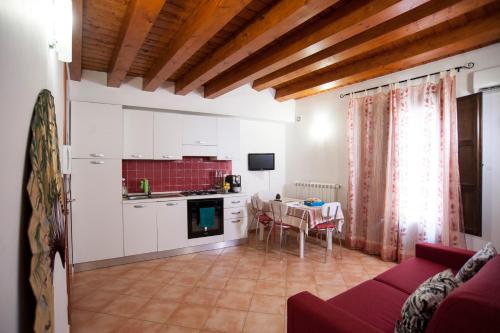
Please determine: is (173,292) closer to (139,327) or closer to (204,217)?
(139,327)

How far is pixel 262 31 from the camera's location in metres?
2.32

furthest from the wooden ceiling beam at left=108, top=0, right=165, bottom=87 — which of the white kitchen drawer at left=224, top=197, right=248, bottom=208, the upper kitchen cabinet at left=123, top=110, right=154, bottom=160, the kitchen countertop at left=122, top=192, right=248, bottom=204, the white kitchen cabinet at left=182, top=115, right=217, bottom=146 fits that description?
the white kitchen drawer at left=224, top=197, right=248, bottom=208

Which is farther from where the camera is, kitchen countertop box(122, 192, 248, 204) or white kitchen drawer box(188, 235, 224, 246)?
white kitchen drawer box(188, 235, 224, 246)

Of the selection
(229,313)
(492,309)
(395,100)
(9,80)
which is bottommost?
(229,313)

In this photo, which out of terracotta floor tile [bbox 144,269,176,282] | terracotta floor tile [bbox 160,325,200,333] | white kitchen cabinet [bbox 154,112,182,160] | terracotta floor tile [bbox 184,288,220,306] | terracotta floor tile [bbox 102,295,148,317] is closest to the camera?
terracotta floor tile [bbox 160,325,200,333]

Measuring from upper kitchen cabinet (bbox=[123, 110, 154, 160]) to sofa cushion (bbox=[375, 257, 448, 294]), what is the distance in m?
3.29

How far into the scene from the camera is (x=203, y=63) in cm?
330

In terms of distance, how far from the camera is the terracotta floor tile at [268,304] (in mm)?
2461

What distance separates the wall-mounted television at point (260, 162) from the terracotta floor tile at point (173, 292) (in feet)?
8.77

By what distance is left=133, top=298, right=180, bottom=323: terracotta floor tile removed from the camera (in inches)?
92.5

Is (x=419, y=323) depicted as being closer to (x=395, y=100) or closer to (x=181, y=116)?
(x=395, y=100)

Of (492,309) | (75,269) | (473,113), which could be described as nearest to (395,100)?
(473,113)

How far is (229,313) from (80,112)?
2.98 metres

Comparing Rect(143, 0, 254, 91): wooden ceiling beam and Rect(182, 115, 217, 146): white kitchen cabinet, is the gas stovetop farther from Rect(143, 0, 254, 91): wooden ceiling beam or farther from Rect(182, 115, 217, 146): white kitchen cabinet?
Rect(143, 0, 254, 91): wooden ceiling beam
